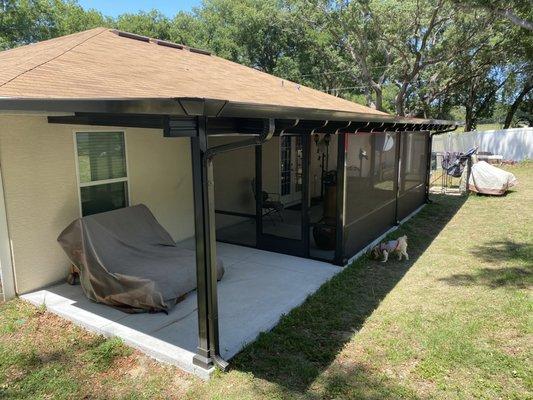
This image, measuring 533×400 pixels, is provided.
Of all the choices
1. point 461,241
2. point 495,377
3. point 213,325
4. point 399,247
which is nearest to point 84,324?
point 213,325

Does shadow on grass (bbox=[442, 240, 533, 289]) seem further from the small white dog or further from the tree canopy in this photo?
the tree canopy

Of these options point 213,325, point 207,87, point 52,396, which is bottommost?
point 52,396

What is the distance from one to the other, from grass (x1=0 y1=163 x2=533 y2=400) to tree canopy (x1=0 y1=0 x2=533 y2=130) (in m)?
10.8

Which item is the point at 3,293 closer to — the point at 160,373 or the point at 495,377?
the point at 160,373

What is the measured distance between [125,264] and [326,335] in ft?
8.75

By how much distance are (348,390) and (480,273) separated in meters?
3.58

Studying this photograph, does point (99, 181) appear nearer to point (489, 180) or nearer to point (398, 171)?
point (398, 171)

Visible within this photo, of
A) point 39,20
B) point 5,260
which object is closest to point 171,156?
Answer: point 5,260

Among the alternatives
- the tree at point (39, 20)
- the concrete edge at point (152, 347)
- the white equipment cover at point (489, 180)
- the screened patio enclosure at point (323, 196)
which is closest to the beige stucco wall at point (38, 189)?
the concrete edge at point (152, 347)

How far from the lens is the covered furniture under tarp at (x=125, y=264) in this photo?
Result: 4.67 meters

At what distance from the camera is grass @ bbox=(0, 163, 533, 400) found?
3.32m

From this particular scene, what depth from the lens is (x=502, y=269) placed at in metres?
5.93

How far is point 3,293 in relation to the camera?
4.98 metres

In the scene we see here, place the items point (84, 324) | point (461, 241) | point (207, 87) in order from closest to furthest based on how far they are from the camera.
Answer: point (84, 324) < point (207, 87) < point (461, 241)
